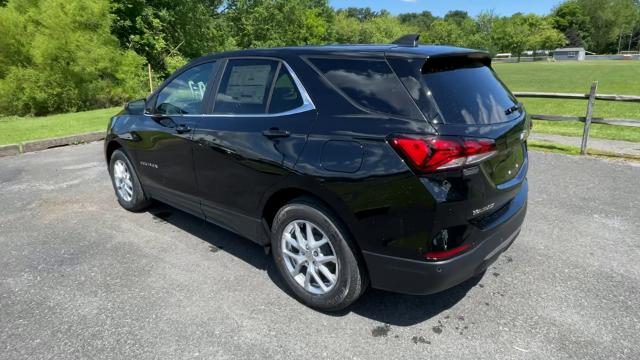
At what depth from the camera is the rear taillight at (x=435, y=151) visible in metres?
2.36

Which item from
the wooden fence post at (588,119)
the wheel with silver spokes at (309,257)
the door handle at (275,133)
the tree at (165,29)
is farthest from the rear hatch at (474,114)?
the tree at (165,29)

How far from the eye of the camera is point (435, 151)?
2354 mm

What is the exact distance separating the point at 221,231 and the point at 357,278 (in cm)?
213

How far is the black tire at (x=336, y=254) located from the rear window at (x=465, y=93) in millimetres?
945

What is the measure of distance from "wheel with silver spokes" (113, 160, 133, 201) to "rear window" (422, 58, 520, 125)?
3681 mm

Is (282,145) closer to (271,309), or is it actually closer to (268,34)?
(271,309)

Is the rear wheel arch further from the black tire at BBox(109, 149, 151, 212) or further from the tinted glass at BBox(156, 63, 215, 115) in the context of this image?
the black tire at BBox(109, 149, 151, 212)

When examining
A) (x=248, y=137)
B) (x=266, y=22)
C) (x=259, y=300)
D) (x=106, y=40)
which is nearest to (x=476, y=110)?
(x=248, y=137)

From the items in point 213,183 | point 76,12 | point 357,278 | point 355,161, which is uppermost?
point 76,12

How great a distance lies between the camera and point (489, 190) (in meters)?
2.61

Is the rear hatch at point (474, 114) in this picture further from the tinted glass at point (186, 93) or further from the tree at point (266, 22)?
the tree at point (266, 22)

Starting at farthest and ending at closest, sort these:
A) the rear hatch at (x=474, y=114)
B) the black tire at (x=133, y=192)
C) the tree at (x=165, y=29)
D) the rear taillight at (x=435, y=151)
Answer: the tree at (x=165, y=29), the black tire at (x=133, y=192), the rear hatch at (x=474, y=114), the rear taillight at (x=435, y=151)

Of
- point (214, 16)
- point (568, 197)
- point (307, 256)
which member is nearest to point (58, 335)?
point (307, 256)

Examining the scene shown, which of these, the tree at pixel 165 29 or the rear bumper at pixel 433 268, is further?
the tree at pixel 165 29
